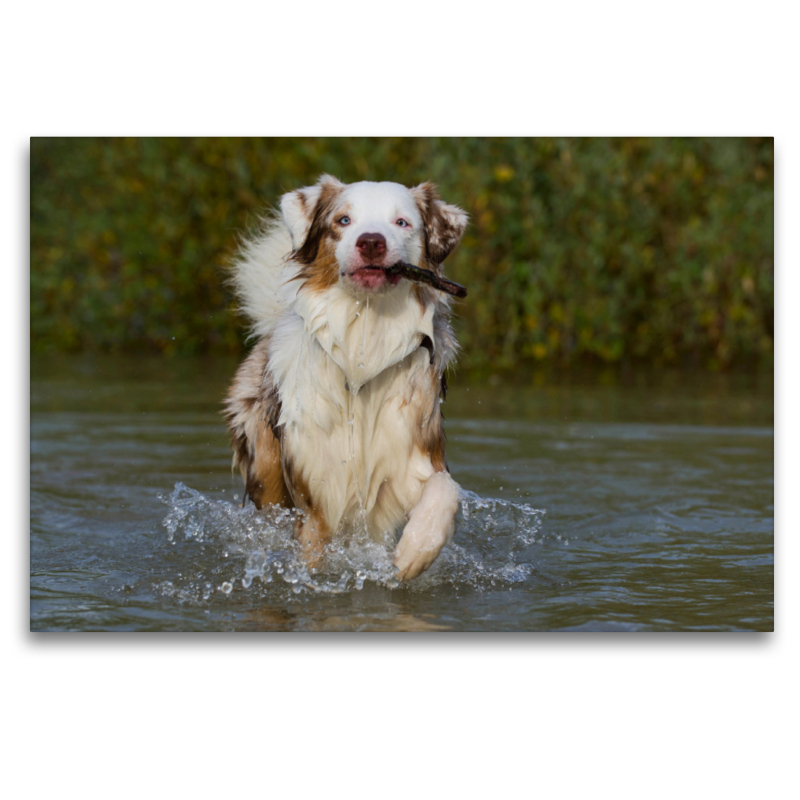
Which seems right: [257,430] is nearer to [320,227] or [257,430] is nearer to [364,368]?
[364,368]

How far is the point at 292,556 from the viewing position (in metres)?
3.96

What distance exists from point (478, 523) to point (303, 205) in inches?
61.7

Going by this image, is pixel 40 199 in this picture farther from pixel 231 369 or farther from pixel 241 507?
pixel 241 507

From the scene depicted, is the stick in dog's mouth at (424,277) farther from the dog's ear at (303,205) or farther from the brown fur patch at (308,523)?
the brown fur patch at (308,523)

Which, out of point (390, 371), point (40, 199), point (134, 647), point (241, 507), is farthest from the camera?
point (40, 199)

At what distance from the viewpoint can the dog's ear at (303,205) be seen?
12.3 ft

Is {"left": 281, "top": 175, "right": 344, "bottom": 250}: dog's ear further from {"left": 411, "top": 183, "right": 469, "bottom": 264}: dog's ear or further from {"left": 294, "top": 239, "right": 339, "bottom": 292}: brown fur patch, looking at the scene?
{"left": 411, "top": 183, "right": 469, "bottom": 264}: dog's ear

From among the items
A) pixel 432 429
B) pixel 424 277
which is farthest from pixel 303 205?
pixel 432 429

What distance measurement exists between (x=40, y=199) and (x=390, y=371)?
114 inches

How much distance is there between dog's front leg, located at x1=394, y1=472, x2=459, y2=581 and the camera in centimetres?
360

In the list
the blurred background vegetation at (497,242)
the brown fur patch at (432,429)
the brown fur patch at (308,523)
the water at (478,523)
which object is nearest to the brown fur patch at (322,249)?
the brown fur patch at (432,429)
